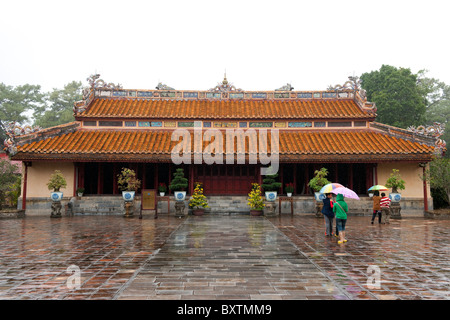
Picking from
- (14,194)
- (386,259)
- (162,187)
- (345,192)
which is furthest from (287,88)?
(14,194)

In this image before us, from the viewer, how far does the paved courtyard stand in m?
5.20

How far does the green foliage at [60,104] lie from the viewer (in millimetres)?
50188

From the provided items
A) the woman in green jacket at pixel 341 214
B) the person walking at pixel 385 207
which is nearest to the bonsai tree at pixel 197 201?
the person walking at pixel 385 207

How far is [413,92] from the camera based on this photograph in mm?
36531

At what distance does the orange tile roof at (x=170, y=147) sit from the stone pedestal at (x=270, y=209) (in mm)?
2505

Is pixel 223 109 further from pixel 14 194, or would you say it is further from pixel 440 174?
pixel 14 194

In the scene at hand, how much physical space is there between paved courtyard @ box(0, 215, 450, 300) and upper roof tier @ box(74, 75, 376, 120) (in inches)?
435

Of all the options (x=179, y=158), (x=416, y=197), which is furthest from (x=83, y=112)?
(x=416, y=197)

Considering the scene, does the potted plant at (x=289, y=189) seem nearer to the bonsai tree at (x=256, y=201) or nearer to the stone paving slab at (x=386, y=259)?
the bonsai tree at (x=256, y=201)

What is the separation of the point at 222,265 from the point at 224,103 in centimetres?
1715

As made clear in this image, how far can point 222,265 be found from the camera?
6871mm

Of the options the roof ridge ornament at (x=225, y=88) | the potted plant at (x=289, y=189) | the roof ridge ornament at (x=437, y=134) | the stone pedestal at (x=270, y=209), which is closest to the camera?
the stone pedestal at (x=270, y=209)

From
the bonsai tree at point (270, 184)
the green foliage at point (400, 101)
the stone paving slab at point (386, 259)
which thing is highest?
the green foliage at point (400, 101)

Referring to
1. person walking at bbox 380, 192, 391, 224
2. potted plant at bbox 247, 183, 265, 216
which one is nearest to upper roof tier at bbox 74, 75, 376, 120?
potted plant at bbox 247, 183, 265, 216
